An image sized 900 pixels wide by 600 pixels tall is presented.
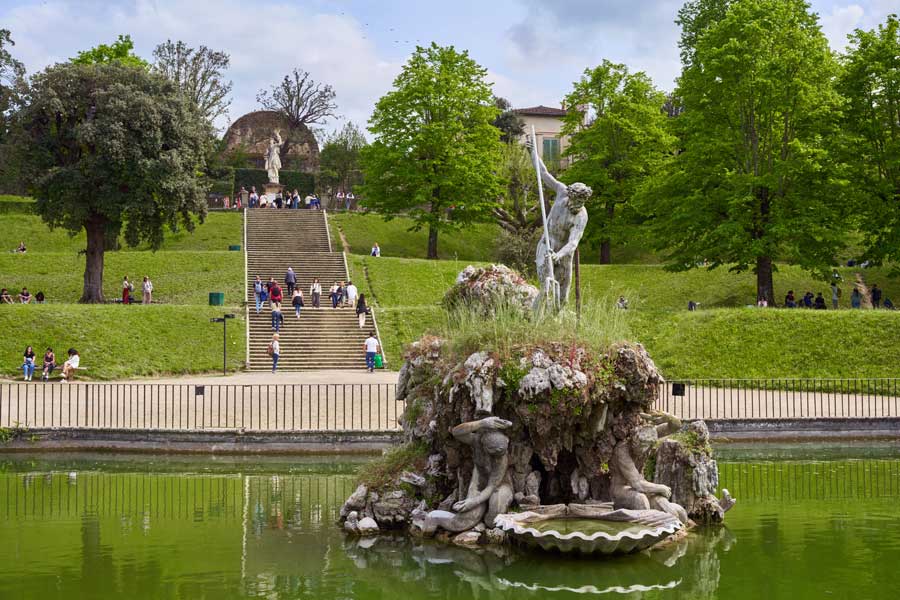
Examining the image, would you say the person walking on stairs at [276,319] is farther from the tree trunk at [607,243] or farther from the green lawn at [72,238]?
the tree trunk at [607,243]

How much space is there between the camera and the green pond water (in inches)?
508

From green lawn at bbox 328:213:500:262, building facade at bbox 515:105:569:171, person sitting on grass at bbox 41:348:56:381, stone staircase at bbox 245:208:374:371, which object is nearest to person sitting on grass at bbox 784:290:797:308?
stone staircase at bbox 245:208:374:371

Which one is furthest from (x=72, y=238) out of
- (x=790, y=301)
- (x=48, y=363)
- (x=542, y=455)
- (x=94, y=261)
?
(x=542, y=455)

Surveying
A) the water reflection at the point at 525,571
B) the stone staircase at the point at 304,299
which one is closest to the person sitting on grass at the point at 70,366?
the stone staircase at the point at 304,299

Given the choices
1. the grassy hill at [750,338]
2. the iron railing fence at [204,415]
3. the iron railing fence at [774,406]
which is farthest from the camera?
the grassy hill at [750,338]

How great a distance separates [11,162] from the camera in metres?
44.6

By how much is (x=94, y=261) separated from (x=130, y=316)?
7.83m

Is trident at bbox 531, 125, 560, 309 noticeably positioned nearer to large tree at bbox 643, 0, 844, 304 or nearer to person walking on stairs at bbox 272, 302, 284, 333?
person walking on stairs at bbox 272, 302, 284, 333

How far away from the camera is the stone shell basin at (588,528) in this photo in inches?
544

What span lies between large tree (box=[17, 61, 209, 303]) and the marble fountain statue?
100 feet

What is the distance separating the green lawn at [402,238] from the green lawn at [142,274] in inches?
407

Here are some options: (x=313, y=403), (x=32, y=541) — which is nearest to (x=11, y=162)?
(x=313, y=403)

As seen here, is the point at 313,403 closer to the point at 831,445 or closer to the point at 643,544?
the point at 831,445

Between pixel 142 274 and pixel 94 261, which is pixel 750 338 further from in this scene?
pixel 142 274
